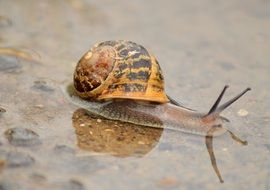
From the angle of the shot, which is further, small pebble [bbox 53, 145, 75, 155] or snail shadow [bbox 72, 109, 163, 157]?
snail shadow [bbox 72, 109, 163, 157]

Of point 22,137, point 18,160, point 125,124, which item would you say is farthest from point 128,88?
point 18,160

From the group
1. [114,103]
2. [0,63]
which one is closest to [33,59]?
[0,63]

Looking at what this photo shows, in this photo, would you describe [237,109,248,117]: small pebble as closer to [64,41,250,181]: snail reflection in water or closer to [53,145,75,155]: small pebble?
[64,41,250,181]: snail reflection in water

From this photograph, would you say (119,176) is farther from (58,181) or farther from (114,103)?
(114,103)

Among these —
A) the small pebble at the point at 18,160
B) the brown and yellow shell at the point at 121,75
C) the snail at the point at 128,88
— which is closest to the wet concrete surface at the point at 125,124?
the small pebble at the point at 18,160

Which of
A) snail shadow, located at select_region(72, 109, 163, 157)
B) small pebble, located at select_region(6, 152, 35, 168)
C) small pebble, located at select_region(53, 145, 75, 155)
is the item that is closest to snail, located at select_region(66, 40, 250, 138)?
snail shadow, located at select_region(72, 109, 163, 157)

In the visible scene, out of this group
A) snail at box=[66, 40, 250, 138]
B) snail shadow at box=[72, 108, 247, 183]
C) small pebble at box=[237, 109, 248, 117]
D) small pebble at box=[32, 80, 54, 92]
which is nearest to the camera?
snail shadow at box=[72, 108, 247, 183]

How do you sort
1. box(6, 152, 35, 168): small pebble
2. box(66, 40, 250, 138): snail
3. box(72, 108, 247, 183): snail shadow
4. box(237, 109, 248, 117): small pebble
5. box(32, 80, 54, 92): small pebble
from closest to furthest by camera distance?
1. box(6, 152, 35, 168): small pebble
2. box(72, 108, 247, 183): snail shadow
3. box(66, 40, 250, 138): snail
4. box(237, 109, 248, 117): small pebble
5. box(32, 80, 54, 92): small pebble
